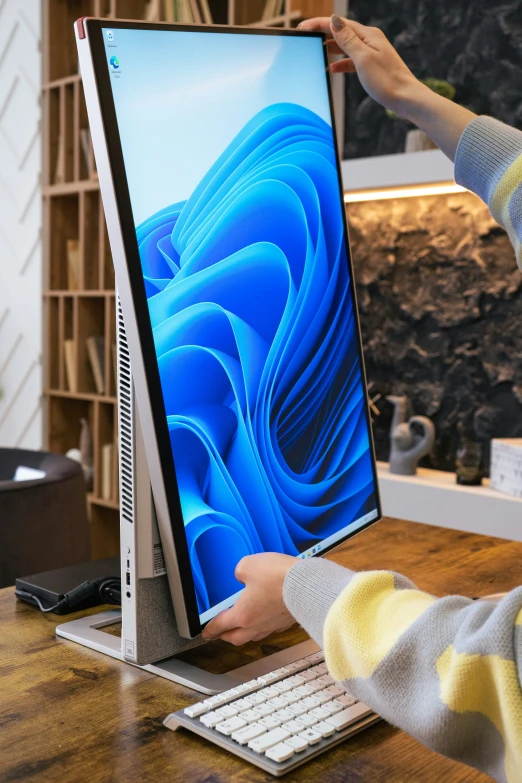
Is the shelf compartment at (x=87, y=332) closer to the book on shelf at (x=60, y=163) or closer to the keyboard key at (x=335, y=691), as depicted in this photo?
the book on shelf at (x=60, y=163)

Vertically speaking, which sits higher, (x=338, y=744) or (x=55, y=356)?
(x=55, y=356)

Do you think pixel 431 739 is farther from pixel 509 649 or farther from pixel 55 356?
pixel 55 356

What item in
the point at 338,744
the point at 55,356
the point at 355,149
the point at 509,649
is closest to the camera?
the point at 509,649

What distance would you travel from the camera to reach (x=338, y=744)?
2.33 feet

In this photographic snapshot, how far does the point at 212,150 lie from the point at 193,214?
8 cm

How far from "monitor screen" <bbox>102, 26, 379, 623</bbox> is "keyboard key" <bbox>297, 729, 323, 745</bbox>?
0.54ft

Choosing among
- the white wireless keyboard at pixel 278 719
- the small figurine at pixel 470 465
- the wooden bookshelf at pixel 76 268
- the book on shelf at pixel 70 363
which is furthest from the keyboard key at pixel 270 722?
the book on shelf at pixel 70 363

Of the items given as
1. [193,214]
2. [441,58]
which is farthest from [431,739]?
[441,58]

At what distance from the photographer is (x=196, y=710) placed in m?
0.71

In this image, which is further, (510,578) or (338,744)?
(510,578)

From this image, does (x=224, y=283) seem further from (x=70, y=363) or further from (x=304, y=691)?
(x=70, y=363)

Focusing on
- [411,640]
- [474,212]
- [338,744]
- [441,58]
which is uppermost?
[441,58]

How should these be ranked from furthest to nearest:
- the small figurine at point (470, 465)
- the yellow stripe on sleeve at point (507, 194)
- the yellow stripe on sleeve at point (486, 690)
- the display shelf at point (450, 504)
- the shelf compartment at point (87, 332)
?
1. the shelf compartment at point (87, 332)
2. the small figurine at point (470, 465)
3. the display shelf at point (450, 504)
4. the yellow stripe on sleeve at point (507, 194)
5. the yellow stripe on sleeve at point (486, 690)

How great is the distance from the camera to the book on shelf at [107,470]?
12.4 ft
